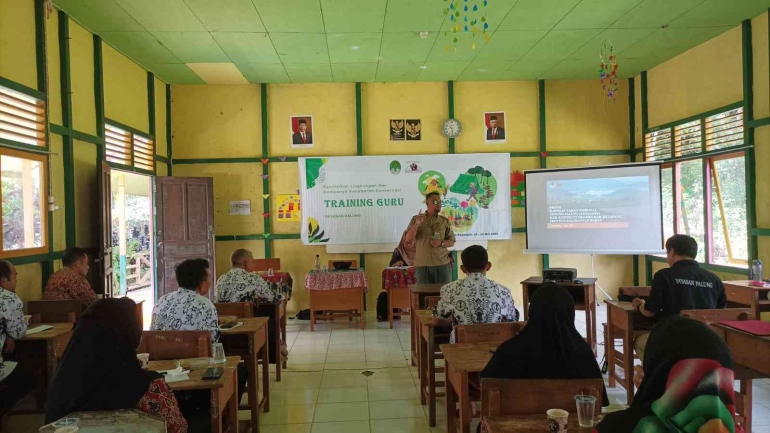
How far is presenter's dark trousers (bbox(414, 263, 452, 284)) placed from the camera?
5.68 m

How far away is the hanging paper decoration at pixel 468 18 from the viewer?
4.79m

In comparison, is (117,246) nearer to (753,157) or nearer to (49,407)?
(49,407)

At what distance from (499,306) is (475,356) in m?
0.69

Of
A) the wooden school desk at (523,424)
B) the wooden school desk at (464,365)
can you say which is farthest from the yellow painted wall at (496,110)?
the wooden school desk at (523,424)

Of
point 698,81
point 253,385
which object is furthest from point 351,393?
point 698,81

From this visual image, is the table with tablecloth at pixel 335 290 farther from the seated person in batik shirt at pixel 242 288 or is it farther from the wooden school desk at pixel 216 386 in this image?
the wooden school desk at pixel 216 386

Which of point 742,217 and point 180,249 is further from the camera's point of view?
point 180,249

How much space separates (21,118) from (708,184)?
24.4ft

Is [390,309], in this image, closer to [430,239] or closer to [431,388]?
[430,239]

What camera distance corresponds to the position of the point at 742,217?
5.58 m

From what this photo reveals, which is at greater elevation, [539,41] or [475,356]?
[539,41]

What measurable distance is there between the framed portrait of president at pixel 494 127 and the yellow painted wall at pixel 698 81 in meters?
2.16

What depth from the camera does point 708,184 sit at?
239 inches

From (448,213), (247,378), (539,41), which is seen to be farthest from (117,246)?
(539,41)
